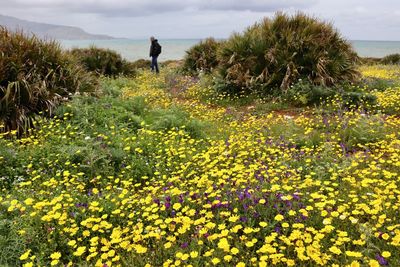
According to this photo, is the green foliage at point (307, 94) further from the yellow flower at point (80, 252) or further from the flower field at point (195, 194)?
the yellow flower at point (80, 252)

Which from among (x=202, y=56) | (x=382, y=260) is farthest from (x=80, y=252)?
(x=202, y=56)

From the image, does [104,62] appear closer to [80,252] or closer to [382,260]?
[80,252]

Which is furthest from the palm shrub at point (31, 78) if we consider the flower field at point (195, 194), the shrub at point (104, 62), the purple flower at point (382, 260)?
the shrub at point (104, 62)

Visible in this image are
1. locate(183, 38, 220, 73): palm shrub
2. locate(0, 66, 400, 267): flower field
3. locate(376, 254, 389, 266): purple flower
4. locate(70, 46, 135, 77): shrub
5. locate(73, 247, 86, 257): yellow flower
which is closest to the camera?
locate(376, 254, 389, 266): purple flower

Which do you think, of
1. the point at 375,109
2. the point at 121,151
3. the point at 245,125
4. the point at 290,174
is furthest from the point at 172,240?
the point at 375,109

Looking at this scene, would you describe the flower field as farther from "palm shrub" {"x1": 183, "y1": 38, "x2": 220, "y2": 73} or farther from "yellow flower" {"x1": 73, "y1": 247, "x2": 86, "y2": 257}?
"palm shrub" {"x1": 183, "y1": 38, "x2": 220, "y2": 73}

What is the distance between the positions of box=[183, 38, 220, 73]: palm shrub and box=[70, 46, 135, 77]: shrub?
309 centimetres

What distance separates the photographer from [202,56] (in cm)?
1977

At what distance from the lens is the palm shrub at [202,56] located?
1928 centimetres

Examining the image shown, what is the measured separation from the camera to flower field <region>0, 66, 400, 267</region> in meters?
3.54

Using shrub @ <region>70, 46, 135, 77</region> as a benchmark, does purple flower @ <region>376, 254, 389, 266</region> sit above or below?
below

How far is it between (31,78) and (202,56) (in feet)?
40.0

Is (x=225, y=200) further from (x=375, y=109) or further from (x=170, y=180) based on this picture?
(x=375, y=109)

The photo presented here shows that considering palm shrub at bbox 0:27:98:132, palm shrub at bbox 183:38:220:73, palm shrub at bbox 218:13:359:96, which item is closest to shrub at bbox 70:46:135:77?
palm shrub at bbox 183:38:220:73
